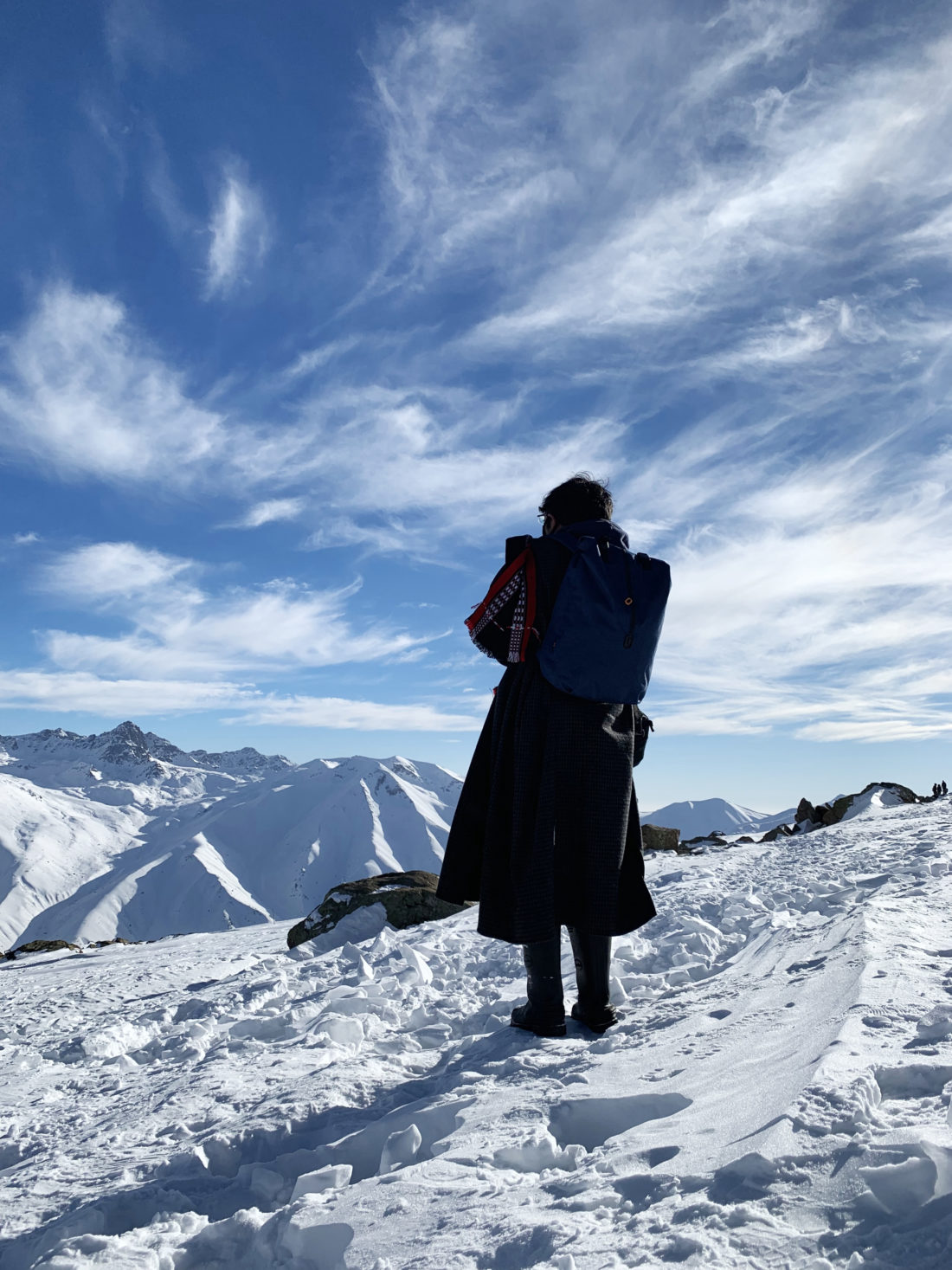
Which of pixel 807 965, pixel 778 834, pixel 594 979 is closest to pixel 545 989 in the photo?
pixel 594 979

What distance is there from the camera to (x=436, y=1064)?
3.16m

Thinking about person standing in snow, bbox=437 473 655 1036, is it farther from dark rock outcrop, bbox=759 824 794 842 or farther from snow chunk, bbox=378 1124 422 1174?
dark rock outcrop, bbox=759 824 794 842

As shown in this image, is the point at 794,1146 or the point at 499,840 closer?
the point at 794,1146

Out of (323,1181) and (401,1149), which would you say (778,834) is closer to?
(401,1149)

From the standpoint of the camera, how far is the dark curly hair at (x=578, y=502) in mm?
3689

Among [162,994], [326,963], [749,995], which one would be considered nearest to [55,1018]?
[162,994]

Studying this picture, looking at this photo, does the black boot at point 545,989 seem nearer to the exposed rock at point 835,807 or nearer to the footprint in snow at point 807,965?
the footprint in snow at point 807,965

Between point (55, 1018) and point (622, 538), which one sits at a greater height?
point (622, 538)

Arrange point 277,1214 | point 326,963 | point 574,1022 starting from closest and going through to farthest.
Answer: point 277,1214
point 574,1022
point 326,963

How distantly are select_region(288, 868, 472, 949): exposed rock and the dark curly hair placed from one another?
5.09 m

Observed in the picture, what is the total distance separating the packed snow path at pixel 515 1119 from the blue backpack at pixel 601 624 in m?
1.46

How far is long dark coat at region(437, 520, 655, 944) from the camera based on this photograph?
129 inches

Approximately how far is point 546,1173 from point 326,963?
423 cm

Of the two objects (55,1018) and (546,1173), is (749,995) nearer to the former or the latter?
(546,1173)
